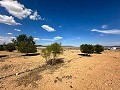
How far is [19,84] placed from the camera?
556 inches

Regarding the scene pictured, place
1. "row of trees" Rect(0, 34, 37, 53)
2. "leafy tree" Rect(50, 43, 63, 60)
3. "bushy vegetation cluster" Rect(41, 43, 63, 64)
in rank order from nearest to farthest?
1. "bushy vegetation cluster" Rect(41, 43, 63, 64)
2. "leafy tree" Rect(50, 43, 63, 60)
3. "row of trees" Rect(0, 34, 37, 53)

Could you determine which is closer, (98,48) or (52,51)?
(52,51)

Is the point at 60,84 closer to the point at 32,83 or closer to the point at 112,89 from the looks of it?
the point at 32,83

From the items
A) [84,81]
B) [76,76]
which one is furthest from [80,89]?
[76,76]

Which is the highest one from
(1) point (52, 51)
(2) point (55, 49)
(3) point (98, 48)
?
(3) point (98, 48)

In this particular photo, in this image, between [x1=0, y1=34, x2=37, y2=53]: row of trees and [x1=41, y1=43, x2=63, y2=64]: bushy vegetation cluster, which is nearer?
[x1=41, y1=43, x2=63, y2=64]: bushy vegetation cluster

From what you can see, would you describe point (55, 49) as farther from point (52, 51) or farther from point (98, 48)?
point (98, 48)

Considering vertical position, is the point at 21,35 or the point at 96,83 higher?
the point at 21,35

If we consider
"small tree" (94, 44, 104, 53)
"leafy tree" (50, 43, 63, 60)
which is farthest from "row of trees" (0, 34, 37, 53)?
"small tree" (94, 44, 104, 53)

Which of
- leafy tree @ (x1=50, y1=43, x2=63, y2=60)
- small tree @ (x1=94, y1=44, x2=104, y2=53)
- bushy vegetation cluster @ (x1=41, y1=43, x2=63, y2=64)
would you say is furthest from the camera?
small tree @ (x1=94, y1=44, x2=104, y2=53)

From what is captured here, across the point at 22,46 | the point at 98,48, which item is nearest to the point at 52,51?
the point at 22,46

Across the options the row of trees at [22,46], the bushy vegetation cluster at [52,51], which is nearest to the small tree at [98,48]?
the row of trees at [22,46]

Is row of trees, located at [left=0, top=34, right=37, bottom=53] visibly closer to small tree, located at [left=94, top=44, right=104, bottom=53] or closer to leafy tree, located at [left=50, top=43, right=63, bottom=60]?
leafy tree, located at [left=50, top=43, right=63, bottom=60]

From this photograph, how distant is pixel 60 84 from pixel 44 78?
8.48 feet
